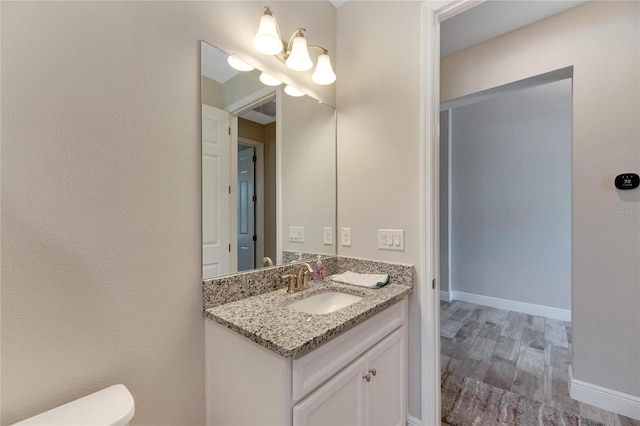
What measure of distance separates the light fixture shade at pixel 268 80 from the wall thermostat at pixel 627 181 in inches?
85.9

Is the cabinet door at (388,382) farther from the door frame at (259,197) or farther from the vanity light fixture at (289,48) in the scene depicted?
the vanity light fixture at (289,48)

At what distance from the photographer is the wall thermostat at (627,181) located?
1.64m

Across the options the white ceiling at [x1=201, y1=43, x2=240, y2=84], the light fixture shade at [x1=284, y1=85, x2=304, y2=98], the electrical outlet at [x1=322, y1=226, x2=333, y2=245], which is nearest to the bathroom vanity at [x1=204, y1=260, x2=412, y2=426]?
the electrical outlet at [x1=322, y1=226, x2=333, y2=245]

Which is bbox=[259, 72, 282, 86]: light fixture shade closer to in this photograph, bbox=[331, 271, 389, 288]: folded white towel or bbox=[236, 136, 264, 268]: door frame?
bbox=[236, 136, 264, 268]: door frame

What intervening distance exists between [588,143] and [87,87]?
108 inches

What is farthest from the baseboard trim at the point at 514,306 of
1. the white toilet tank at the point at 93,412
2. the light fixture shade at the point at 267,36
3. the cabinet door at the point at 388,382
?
the white toilet tank at the point at 93,412

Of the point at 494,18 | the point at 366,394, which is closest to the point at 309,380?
the point at 366,394

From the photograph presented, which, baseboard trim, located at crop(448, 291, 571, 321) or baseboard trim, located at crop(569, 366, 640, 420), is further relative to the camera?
baseboard trim, located at crop(448, 291, 571, 321)

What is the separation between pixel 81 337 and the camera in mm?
888

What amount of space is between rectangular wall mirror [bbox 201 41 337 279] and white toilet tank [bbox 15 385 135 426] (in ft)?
1.58

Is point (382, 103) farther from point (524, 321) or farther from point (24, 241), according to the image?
point (524, 321)

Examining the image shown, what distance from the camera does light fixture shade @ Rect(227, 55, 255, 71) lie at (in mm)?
1290

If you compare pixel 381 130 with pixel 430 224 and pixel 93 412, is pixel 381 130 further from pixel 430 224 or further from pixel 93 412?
pixel 93 412

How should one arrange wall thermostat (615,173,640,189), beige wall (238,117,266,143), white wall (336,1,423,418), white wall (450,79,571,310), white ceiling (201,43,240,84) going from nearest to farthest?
white ceiling (201,43,240,84) < beige wall (238,117,266,143) < white wall (336,1,423,418) < wall thermostat (615,173,640,189) < white wall (450,79,571,310)
